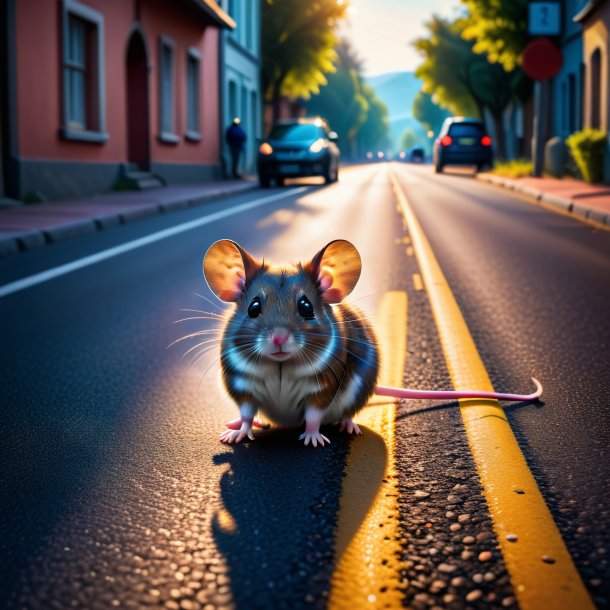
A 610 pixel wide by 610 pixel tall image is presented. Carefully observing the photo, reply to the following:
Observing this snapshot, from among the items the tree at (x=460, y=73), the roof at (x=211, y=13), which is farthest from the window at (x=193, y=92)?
the tree at (x=460, y=73)

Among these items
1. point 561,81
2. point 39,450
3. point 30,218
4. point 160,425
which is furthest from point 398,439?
point 561,81

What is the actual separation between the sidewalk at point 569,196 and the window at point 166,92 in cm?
908

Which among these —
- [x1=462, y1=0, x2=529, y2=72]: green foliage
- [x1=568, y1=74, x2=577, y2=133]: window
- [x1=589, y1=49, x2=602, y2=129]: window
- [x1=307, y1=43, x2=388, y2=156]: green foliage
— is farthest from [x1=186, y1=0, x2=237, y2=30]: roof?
[x1=307, y1=43, x2=388, y2=156]: green foliage

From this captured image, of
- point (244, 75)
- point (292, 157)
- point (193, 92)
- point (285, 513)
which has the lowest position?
point (285, 513)

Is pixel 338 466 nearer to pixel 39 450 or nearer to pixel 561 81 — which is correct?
pixel 39 450

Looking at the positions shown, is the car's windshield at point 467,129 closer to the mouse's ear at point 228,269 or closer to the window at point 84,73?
the window at point 84,73

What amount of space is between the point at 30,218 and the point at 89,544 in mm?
11003

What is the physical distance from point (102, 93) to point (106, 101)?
1.41ft

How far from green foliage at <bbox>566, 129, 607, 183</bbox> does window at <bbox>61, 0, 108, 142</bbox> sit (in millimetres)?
12111

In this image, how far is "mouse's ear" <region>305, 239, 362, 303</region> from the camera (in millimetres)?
2881

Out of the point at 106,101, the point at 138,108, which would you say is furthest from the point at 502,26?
the point at 106,101

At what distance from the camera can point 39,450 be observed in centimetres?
329

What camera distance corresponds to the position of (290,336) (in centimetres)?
272

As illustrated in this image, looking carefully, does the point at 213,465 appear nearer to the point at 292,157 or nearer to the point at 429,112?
the point at 292,157
